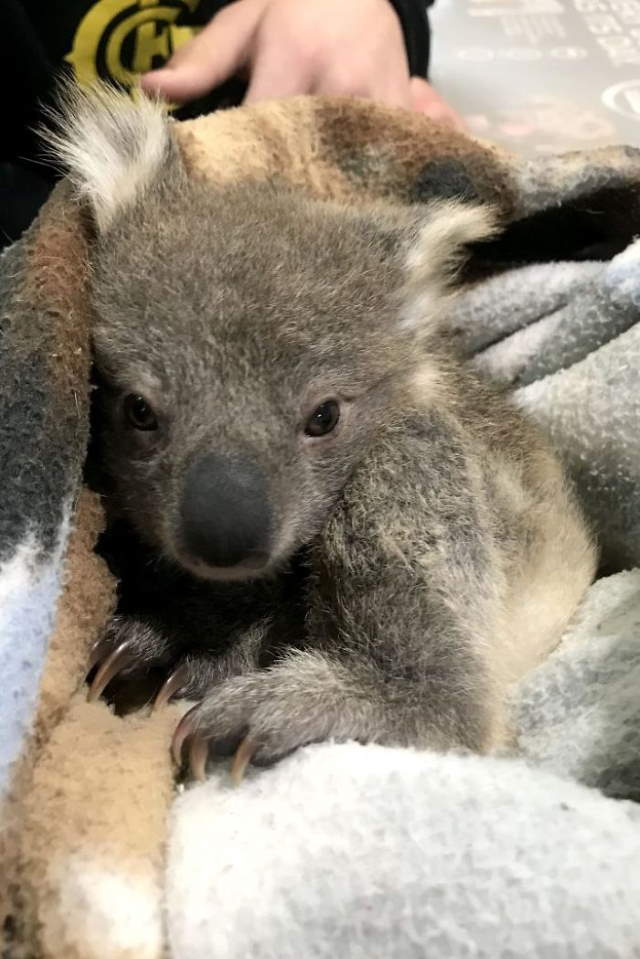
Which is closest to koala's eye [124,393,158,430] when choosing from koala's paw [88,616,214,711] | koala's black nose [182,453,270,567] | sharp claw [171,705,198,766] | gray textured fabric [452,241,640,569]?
koala's black nose [182,453,270,567]

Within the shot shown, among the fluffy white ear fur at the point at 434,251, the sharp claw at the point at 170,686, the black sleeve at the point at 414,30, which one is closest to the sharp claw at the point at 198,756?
the sharp claw at the point at 170,686

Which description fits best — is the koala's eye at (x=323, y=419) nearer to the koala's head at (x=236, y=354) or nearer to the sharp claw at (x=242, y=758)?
the koala's head at (x=236, y=354)

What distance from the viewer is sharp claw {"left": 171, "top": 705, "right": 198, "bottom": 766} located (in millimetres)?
1063

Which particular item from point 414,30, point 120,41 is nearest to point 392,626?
point 120,41

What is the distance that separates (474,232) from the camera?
1.59 m

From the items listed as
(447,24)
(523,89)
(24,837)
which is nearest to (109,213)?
(24,837)

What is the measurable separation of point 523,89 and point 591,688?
2.47 metres

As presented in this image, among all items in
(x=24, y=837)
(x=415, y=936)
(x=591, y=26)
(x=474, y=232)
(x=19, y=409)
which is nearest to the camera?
(x=415, y=936)

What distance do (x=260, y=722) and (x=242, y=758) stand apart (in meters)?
0.05

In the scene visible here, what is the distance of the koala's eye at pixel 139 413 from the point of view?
1.25 m

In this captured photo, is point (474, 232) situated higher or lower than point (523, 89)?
higher

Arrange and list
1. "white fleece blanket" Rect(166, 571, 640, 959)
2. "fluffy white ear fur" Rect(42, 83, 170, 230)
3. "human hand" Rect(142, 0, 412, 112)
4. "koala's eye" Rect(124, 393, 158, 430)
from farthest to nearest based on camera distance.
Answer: "human hand" Rect(142, 0, 412, 112) < "fluffy white ear fur" Rect(42, 83, 170, 230) < "koala's eye" Rect(124, 393, 158, 430) < "white fleece blanket" Rect(166, 571, 640, 959)

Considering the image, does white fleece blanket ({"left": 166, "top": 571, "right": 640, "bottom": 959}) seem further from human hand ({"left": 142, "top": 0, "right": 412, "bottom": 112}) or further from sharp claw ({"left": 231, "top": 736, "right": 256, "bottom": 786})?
human hand ({"left": 142, "top": 0, "right": 412, "bottom": 112})

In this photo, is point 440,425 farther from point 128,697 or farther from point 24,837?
Result: point 24,837
